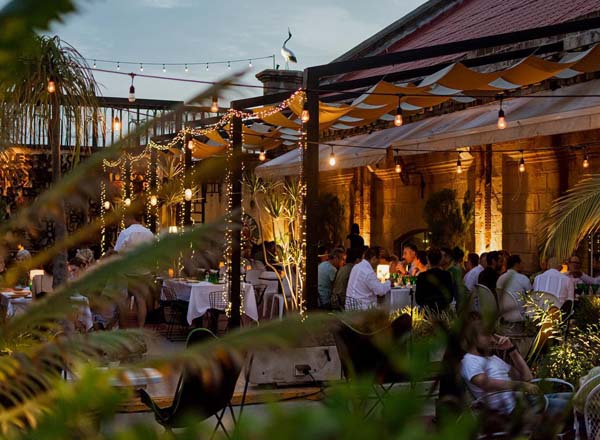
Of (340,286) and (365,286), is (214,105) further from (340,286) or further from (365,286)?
(340,286)

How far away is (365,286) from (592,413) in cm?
535

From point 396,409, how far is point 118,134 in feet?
2.33

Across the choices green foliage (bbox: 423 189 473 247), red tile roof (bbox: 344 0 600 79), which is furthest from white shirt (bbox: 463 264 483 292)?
red tile roof (bbox: 344 0 600 79)

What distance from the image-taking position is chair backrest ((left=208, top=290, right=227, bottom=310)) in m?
11.4

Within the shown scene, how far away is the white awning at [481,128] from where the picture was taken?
9.00 m

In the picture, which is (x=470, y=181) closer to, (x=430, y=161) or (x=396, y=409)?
(x=430, y=161)

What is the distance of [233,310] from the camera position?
35.0 ft

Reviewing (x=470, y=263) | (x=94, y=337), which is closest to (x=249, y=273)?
(x=470, y=263)

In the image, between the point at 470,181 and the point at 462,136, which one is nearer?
the point at 462,136

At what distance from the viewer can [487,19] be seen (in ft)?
51.2

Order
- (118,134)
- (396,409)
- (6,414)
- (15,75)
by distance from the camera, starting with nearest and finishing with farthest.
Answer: (396,409) → (15,75) → (6,414) → (118,134)

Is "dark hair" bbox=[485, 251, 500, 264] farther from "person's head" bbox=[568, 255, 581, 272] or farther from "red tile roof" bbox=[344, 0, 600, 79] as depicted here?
"red tile roof" bbox=[344, 0, 600, 79]

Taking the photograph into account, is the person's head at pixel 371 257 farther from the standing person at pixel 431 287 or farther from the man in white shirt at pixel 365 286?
the standing person at pixel 431 287

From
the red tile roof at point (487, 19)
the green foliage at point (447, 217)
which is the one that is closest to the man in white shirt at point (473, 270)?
the green foliage at point (447, 217)
